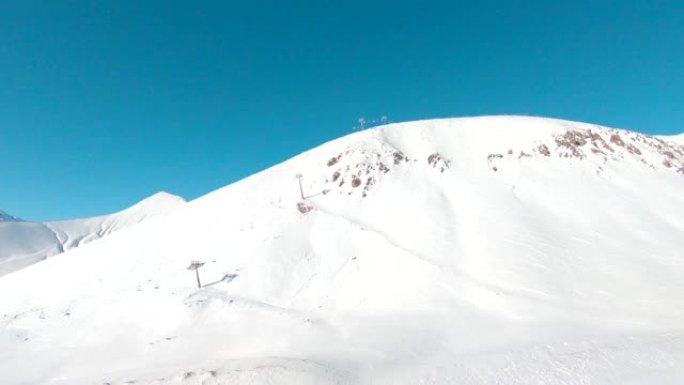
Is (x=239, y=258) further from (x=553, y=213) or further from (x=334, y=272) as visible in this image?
(x=553, y=213)

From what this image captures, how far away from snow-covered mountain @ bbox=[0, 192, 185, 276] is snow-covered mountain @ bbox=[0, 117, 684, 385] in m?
73.5

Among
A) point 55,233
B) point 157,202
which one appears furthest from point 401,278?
point 157,202

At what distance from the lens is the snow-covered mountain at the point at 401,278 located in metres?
10.1

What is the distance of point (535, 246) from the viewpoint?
16.3 meters

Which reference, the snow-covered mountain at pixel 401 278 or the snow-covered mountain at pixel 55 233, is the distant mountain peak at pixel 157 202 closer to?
the snow-covered mountain at pixel 55 233

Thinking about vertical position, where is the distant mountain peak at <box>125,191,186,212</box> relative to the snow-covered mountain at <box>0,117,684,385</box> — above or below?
above

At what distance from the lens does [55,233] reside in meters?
139

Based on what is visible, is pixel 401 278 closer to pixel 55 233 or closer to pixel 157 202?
pixel 55 233

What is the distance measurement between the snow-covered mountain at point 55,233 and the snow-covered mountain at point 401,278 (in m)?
73.5

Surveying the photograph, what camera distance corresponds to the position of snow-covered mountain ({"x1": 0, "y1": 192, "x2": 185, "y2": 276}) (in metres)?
107

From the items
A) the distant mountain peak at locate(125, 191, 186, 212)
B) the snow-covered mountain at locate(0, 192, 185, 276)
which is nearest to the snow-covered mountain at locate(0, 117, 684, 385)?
the snow-covered mountain at locate(0, 192, 185, 276)

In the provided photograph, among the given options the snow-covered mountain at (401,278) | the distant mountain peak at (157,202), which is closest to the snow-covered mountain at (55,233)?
the distant mountain peak at (157,202)

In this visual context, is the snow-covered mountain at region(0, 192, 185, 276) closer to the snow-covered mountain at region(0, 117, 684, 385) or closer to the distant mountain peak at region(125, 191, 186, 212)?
the distant mountain peak at region(125, 191, 186, 212)

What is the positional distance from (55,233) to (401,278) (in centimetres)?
17110
